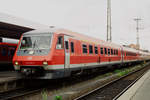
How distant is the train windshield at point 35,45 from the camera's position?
28.1ft

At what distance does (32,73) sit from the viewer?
818cm

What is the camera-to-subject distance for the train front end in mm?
8133

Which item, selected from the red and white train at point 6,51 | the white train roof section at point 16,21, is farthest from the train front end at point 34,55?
the red and white train at point 6,51

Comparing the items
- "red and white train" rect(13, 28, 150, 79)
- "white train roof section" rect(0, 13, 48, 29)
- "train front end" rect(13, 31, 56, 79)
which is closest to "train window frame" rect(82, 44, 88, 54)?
"red and white train" rect(13, 28, 150, 79)

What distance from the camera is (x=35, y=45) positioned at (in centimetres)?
887

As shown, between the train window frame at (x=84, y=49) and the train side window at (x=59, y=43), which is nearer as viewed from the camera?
the train side window at (x=59, y=43)

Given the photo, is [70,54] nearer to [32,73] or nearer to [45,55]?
[45,55]

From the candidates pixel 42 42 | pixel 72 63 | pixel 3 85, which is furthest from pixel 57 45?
pixel 3 85

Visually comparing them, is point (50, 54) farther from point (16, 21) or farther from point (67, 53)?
point (16, 21)

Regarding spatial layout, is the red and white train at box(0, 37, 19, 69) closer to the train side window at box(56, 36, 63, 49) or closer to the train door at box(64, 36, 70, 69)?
the train door at box(64, 36, 70, 69)

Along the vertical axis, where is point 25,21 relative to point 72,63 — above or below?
above

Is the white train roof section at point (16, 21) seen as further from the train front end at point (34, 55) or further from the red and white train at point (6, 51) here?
the red and white train at point (6, 51)

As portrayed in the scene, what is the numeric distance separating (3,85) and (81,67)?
4416mm

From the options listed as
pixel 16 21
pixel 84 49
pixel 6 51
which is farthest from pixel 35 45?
pixel 6 51
